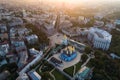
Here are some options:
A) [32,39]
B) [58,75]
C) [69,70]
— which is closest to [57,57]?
[69,70]

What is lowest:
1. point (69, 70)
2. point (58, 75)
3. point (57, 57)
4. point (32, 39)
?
point (58, 75)

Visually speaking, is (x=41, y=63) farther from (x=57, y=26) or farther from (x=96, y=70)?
(x=57, y=26)

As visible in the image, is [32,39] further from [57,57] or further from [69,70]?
[69,70]

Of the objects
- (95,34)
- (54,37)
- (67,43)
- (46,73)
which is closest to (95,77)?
(46,73)

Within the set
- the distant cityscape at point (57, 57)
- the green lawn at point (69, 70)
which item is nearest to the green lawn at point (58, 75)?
the distant cityscape at point (57, 57)

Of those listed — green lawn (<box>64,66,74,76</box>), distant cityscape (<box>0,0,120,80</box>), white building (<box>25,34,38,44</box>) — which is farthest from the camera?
white building (<box>25,34,38,44</box>)

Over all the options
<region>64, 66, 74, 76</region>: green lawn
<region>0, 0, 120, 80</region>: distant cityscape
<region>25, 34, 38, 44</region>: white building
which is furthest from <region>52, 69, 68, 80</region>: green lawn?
<region>25, 34, 38, 44</region>: white building

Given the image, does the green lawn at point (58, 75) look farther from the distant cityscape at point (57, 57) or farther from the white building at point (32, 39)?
the white building at point (32, 39)

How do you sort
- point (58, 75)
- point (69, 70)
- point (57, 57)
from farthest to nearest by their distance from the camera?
point (57, 57)
point (69, 70)
point (58, 75)

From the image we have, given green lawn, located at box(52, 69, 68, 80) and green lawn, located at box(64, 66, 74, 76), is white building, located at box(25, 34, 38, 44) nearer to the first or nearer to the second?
green lawn, located at box(52, 69, 68, 80)

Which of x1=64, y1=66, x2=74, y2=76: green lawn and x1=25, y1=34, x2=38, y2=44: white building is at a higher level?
x1=25, y1=34, x2=38, y2=44: white building

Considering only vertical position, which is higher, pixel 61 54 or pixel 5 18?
pixel 5 18
